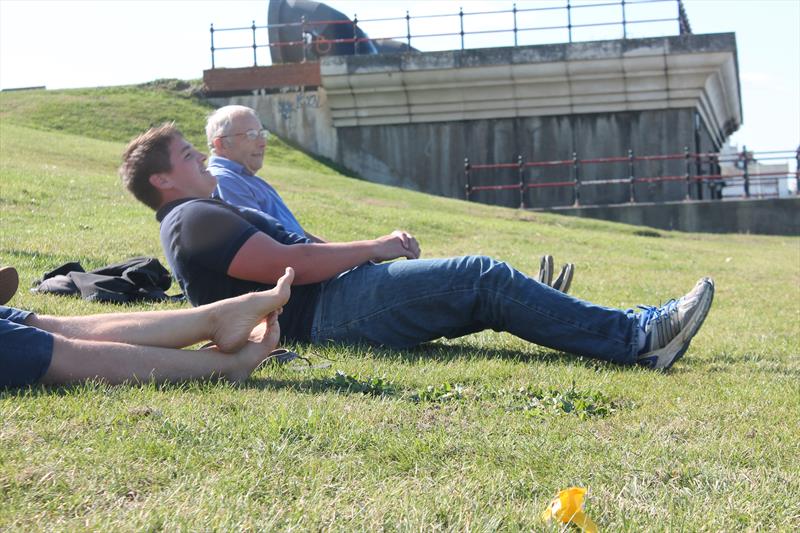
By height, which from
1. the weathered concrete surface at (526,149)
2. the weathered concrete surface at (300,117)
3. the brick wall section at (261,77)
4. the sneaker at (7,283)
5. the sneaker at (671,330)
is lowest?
the sneaker at (671,330)

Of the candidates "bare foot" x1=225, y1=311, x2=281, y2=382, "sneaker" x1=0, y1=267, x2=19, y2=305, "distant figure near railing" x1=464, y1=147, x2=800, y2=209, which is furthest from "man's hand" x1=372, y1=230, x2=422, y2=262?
"distant figure near railing" x1=464, y1=147, x2=800, y2=209

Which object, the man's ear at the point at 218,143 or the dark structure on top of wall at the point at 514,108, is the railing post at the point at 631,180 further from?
the man's ear at the point at 218,143

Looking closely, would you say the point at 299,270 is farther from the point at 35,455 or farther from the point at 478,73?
the point at 478,73

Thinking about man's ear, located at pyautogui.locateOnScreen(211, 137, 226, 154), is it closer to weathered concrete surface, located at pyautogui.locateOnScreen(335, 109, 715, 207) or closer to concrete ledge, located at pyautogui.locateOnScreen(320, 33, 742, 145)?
concrete ledge, located at pyautogui.locateOnScreen(320, 33, 742, 145)

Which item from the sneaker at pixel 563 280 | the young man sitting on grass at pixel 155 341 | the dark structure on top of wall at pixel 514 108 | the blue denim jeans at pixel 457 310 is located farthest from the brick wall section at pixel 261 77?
the young man sitting on grass at pixel 155 341

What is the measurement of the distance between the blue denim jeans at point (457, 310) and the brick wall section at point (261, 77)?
21.5 m

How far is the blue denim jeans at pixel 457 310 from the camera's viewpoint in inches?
188

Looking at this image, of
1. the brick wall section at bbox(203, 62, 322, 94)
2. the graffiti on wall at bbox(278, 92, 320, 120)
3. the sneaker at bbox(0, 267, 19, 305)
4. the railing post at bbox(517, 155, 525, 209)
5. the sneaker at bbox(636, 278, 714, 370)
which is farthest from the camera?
the graffiti on wall at bbox(278, 92, 320, 120)

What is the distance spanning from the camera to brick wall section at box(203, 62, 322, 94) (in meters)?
26.0

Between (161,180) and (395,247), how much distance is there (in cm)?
113

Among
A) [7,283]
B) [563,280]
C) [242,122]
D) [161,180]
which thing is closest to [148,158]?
[161,180]

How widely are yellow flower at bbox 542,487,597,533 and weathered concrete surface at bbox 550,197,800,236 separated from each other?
67.2 feet

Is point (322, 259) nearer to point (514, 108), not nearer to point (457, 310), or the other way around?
point (457, 310)

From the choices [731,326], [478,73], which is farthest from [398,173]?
[731,326]
